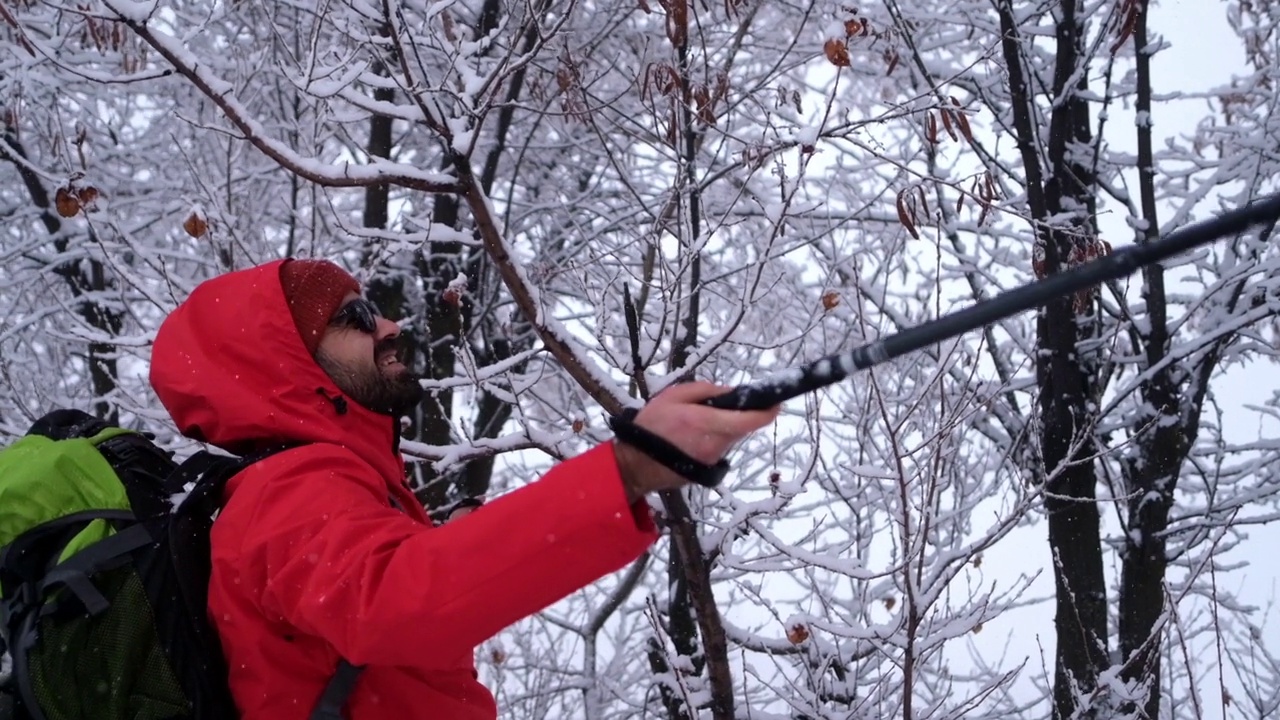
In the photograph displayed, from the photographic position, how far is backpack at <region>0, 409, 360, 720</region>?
1.58m

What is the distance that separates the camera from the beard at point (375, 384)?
81.7 inches

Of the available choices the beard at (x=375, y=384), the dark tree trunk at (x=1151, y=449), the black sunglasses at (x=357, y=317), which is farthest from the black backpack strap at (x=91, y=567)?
the dark tree trunk at (x=1151, y=449)

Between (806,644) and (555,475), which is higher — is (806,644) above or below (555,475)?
above

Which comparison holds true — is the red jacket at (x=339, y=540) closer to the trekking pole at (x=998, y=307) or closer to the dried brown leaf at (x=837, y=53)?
the trekking pole at (x=998, y=307)

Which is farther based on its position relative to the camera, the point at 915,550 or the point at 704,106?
the point at 704,106

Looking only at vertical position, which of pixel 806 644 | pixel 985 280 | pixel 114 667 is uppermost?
pixel 985 280

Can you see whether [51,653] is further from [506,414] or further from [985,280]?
[506,414]

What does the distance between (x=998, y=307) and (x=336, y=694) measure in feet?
3.73

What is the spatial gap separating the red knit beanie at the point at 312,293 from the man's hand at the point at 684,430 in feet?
3.12

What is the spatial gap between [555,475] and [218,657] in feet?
2.33

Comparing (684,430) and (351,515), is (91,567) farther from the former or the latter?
(684,430)

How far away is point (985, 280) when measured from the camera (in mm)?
6848

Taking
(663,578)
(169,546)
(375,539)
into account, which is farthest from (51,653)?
(663,578)

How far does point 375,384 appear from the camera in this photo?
2113 mm
